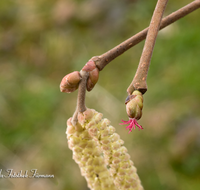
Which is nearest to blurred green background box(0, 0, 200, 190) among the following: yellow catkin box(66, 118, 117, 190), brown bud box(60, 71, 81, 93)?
yellow catkin box(66, 118, 117, 190)

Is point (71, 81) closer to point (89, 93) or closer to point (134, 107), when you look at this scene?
point (134, 107)

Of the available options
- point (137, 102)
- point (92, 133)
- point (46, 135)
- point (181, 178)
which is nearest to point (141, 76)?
point (137, 102)

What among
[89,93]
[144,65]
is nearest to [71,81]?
[144,65]

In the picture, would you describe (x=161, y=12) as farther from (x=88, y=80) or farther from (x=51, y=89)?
(x=51, y=89)

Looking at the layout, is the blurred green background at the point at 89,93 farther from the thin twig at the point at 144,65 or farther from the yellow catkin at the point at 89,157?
the thin twig at the point at 144,65

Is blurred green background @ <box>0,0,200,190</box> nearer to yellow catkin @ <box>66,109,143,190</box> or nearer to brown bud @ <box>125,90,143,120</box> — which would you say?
yellow catkin @ <box>66,109,143,190</box>

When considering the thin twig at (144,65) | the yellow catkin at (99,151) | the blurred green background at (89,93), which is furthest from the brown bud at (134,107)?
the blurred green background at (89,93)
